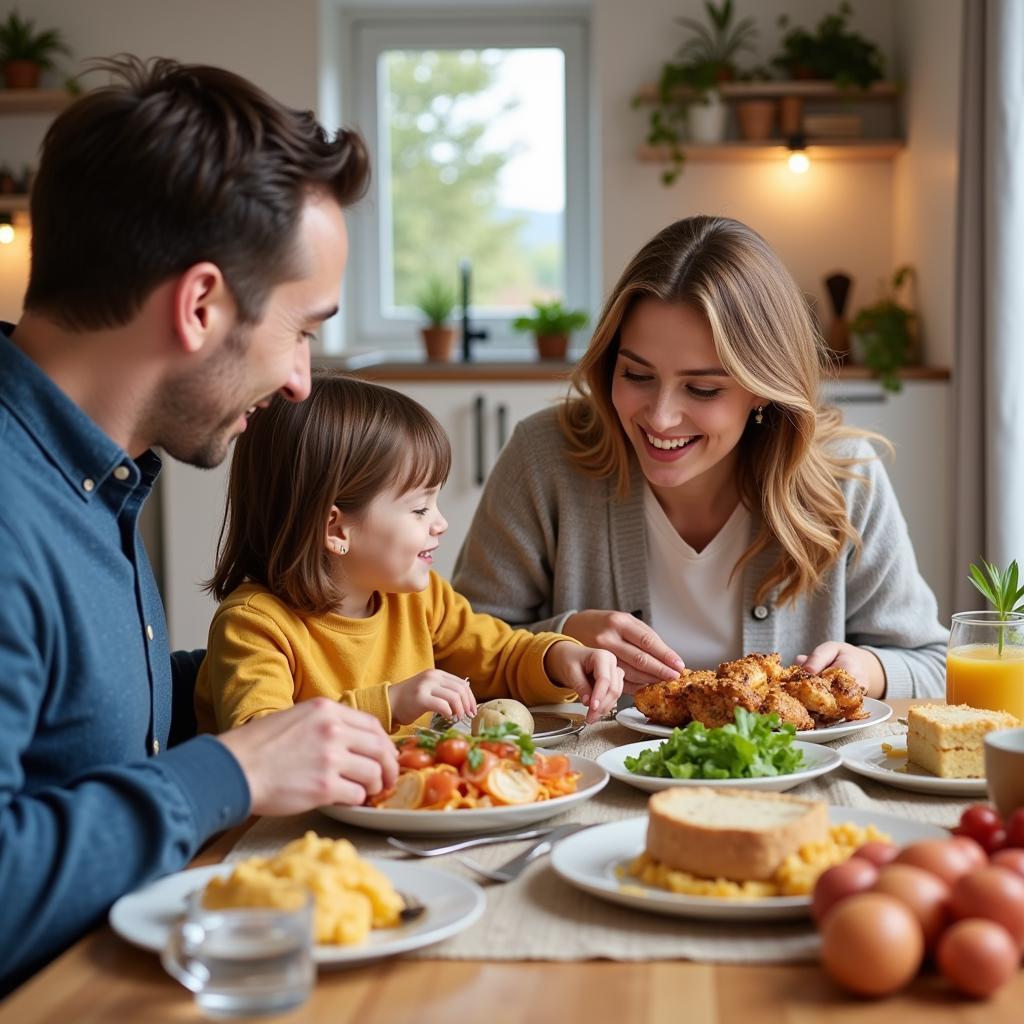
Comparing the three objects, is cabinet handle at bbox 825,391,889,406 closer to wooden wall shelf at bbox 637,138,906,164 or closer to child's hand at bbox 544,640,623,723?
wooden wall shelf at bbox 637,138,906,164

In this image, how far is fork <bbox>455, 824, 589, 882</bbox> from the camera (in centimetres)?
111

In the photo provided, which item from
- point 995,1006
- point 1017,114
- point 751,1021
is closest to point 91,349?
point 751,1021

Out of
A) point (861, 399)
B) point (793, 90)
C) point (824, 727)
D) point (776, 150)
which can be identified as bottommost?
point (824, 727)

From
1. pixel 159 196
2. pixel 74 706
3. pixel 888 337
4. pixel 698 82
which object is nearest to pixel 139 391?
pixel 159 196

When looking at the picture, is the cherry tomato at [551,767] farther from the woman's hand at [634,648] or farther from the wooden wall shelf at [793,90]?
the wooden wall shelf at [793,90]

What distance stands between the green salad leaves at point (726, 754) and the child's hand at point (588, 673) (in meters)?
0.29

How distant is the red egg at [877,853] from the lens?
0.99 meters

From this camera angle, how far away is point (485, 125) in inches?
203

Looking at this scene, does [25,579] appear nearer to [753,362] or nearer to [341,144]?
[341,144]

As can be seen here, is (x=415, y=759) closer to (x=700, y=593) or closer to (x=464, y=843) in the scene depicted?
(x=464, y=843)

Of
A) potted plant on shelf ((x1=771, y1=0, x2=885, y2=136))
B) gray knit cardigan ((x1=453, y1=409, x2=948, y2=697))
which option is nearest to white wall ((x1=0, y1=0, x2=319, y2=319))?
potted plant on shelf ((x1=771, y1=0, x2=885, y2=136))

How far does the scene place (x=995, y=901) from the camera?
0.89 meters

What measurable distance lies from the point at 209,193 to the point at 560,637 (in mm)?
857

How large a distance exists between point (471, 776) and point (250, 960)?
0.44 m
